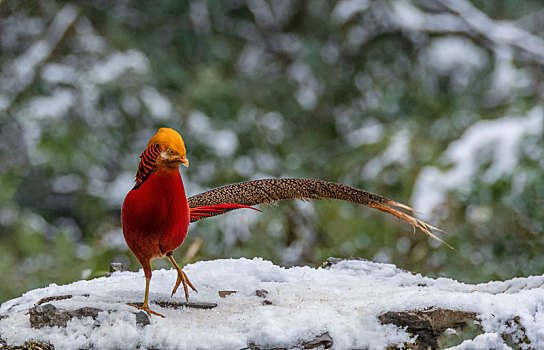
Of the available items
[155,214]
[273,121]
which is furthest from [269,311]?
[273,121]

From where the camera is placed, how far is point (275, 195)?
99 centimetres

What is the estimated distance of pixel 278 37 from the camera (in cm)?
280

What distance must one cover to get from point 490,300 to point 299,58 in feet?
6.17

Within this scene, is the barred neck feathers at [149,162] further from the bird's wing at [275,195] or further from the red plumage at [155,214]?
the bird's wing at [275,195]

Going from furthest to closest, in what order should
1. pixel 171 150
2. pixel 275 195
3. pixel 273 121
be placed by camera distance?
pixel 273 121 → pixel 275 195 → pixel 171 150

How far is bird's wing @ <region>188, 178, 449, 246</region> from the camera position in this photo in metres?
0.94

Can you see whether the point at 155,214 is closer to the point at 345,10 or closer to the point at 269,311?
the point at 269,311

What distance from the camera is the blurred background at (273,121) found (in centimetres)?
198

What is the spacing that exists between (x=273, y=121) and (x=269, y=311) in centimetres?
172

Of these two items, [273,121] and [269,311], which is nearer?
[269,311]

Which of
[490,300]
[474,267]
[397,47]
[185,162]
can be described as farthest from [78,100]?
[490,300]

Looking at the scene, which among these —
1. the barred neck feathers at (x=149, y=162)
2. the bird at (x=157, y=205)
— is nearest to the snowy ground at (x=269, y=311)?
the bird at (x=157, y=205)

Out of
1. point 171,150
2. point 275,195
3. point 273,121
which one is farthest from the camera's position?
point 273,121

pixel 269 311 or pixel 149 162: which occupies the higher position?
pixel 149 162
